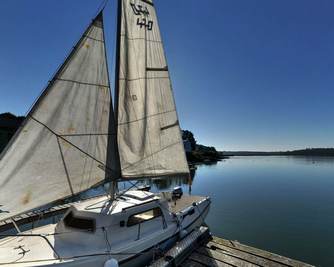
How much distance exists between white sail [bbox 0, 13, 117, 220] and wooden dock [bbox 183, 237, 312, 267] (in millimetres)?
5015

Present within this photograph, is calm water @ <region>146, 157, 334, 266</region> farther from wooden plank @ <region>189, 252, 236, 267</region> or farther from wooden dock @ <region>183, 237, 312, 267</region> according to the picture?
wooden plank @ <region>189, 252, 236, 267</region>

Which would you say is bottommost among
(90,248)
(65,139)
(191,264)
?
(191,264)

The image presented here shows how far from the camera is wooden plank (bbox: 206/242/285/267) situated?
9.77 m

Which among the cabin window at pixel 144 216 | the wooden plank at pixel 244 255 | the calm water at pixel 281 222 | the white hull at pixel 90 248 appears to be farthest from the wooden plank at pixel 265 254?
the calm water at pixel 281 222

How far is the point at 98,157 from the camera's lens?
963cm

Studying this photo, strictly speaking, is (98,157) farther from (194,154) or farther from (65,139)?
(194,154)

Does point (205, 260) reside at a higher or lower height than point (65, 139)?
lower

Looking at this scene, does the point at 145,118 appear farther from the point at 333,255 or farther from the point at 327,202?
the point at 327,202

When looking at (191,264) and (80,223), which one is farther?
(191,264)

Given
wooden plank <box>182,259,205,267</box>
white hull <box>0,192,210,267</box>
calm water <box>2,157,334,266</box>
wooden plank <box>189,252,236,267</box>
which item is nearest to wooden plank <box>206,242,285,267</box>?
wooden plank <box>189,252,236,267</box>

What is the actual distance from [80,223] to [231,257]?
6227mm

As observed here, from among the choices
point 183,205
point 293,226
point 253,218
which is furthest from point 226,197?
point 183,205

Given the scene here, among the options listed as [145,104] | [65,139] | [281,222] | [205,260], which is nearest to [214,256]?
[205,260]

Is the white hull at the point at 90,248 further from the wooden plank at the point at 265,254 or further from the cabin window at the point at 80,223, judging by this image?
the wooden plank at the point at 265,254
